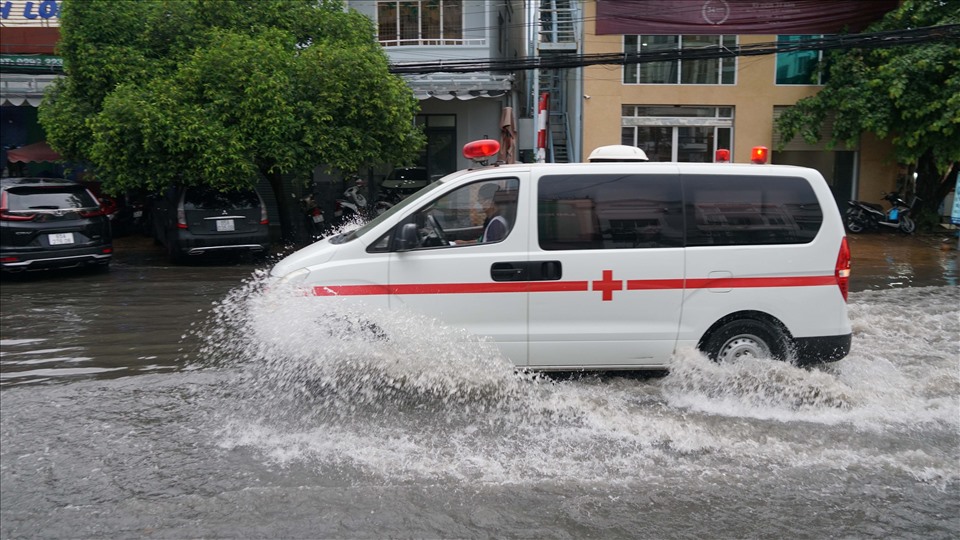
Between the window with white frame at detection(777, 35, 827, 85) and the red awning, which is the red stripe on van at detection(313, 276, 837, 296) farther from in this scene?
the red awning

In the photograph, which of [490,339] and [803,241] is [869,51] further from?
[490,339]

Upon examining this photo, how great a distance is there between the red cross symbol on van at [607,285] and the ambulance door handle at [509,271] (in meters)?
0.55

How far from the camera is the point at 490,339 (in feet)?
19.4

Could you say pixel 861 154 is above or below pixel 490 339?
above

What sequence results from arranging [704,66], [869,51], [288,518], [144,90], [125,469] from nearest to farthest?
[288,518], [125,469], [144,90], [869,51], [704,66]

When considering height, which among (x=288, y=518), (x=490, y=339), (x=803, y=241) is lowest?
(x=288, y=518)

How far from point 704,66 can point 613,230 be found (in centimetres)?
1470

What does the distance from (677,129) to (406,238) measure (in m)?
15.1

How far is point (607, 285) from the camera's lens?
5859mm

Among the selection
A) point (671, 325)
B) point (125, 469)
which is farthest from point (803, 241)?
point (125, 469)

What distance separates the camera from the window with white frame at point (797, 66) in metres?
18.7

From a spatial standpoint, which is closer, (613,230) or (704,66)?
(613,230)

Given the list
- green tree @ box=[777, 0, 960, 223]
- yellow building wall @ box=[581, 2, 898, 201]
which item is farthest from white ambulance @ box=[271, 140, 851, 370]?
yellow building wall @ box=[581, 2, 898, 201]

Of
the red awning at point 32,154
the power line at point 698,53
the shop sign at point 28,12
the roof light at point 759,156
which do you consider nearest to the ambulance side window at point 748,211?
the roof light at point 759,156
